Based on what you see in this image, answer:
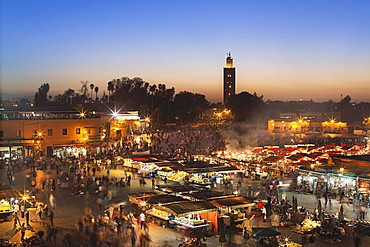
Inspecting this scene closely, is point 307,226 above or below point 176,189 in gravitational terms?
below

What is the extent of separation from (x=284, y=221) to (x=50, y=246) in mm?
7906

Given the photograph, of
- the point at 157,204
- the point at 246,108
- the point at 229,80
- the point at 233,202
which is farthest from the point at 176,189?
the point at 229,80

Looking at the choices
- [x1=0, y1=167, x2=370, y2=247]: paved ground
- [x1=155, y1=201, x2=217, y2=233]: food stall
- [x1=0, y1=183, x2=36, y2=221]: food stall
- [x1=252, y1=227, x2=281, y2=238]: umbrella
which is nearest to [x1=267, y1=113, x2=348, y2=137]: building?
[x1=0, y1=167, x2=370, y2=247]: paved ground

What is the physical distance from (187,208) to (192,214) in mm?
259

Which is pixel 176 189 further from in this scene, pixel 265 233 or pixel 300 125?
pixel 300 125

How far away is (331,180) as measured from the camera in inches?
782

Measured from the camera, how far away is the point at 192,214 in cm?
1280

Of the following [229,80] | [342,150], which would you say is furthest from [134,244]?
[229,80]

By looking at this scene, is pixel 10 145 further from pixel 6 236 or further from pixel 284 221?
pixel 284 221

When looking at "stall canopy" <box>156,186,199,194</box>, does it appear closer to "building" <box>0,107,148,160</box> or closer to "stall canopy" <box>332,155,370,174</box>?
"stall canopy" <box>332,155,370,174</box>

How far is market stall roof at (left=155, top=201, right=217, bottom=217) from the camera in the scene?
12.7 metres

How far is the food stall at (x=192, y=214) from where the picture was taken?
41.7 ft

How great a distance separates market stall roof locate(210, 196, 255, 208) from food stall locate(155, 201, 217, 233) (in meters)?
0.73

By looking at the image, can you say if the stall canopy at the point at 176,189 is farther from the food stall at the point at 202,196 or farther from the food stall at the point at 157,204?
the food stall at the point at 157,204
